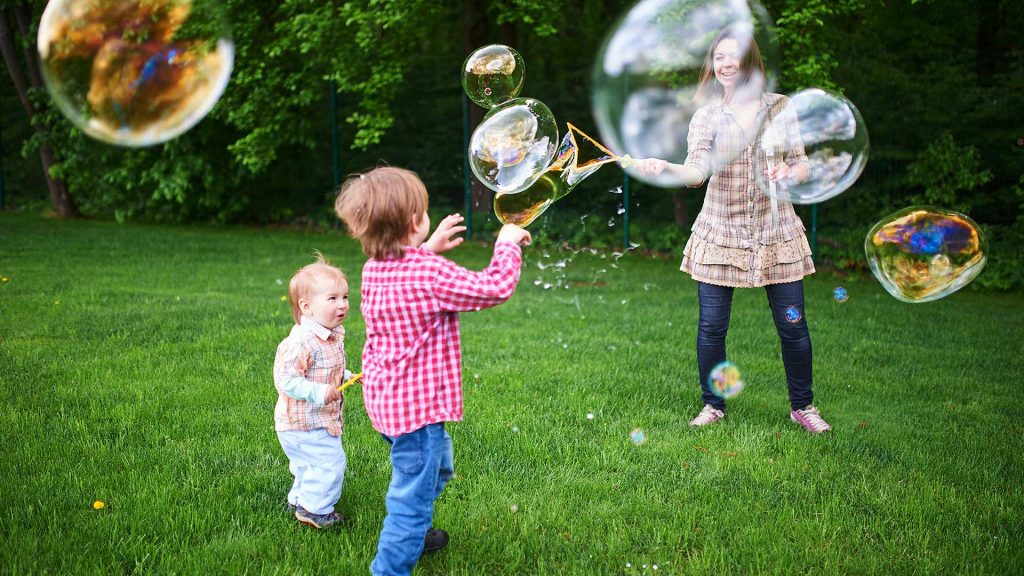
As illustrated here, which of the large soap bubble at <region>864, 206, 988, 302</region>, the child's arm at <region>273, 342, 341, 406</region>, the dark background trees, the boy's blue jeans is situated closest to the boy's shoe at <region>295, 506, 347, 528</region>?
the child's arm at <region>273, 342, 341, 406</region>

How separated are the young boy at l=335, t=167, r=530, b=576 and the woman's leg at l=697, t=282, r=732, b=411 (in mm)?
1779

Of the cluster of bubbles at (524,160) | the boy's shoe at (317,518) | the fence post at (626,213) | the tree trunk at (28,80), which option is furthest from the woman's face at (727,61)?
the tree trunk at (28,80)

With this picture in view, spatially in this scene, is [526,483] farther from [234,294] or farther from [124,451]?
[234,294]

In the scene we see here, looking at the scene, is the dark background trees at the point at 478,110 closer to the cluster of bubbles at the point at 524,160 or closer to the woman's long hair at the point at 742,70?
the woman's long hair at the point at 742,70

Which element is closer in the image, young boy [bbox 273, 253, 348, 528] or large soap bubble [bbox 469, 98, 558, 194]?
young boy [bbox 273, 253, 348, 528]

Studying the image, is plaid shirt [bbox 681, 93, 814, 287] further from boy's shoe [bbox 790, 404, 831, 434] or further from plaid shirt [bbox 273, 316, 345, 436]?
plaid shirt [bbox 273, 316, 345, 436]

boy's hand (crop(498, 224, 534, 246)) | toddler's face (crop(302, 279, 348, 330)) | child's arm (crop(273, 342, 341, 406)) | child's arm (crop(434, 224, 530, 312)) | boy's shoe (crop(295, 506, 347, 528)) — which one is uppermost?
boy's hand (crop(498, 224, 534, 246))

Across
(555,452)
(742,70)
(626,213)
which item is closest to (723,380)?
(555,452)

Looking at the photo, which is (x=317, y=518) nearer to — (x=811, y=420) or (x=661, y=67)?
(x=811, y=420)

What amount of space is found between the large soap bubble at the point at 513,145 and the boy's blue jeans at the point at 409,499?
3.84 feet

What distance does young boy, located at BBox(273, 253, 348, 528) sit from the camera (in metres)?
2.96

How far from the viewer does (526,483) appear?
339cm

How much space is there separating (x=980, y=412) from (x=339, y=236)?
1005 centimetres

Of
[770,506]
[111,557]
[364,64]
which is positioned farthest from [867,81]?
[111,557]
